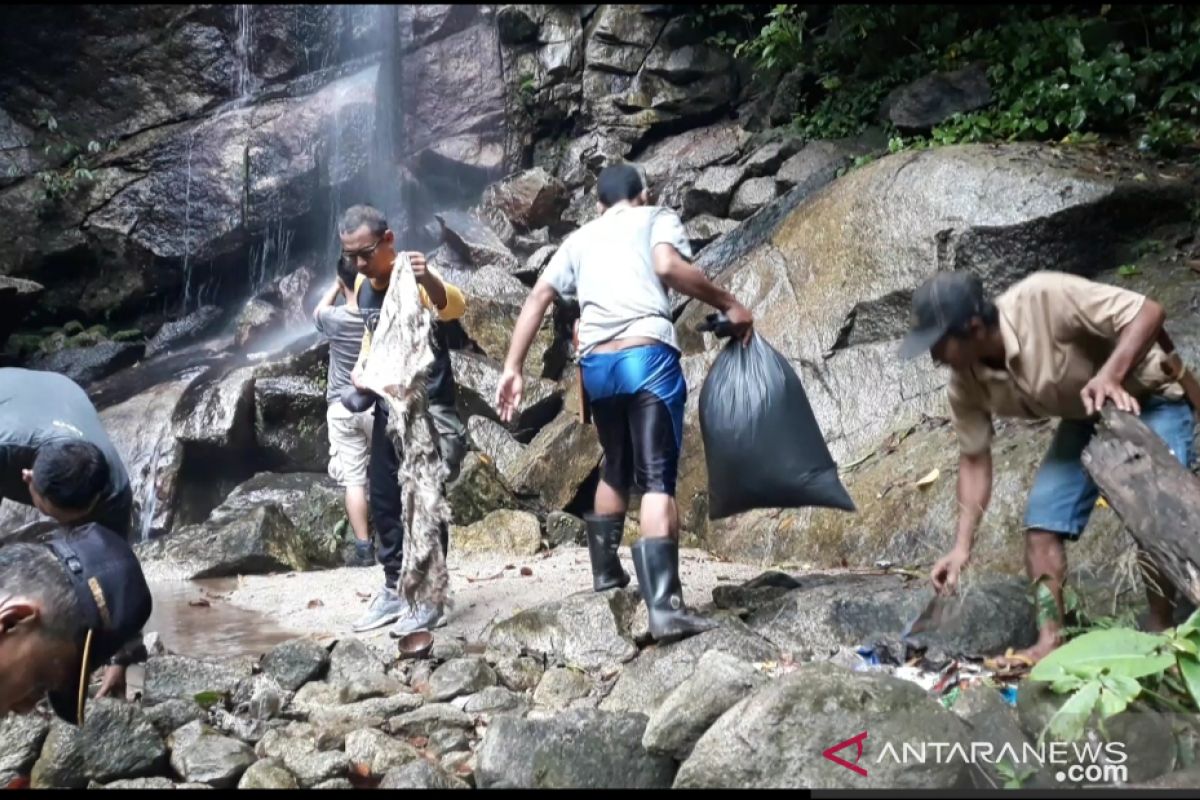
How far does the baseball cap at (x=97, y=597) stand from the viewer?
2895 millimetres

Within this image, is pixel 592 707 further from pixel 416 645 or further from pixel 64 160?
pixel 64 160

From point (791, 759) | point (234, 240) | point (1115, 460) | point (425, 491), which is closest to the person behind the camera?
point (791, 759)

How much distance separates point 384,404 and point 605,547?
1.15 metres

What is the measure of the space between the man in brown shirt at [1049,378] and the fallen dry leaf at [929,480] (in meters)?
1.91

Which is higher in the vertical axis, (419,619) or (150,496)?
(419,619)

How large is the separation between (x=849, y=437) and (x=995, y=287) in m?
1.34

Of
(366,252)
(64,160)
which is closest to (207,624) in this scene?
(366,252)

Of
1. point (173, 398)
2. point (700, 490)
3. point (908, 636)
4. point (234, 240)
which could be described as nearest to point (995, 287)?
point (700, 490)

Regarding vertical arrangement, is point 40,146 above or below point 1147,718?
above

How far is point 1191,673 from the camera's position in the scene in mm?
2676

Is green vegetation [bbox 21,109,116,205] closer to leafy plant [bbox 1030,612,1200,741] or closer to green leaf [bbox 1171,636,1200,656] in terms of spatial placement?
leafy plant [bbox 1030,612,1200,741]

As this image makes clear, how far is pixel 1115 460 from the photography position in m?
2.95

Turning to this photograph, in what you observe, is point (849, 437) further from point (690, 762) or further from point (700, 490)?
point (690, 762)

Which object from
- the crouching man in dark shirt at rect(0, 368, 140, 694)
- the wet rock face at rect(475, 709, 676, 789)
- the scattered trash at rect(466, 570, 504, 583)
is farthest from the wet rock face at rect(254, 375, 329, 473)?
the wet rock face at rect(475, 709, 676, 789)
